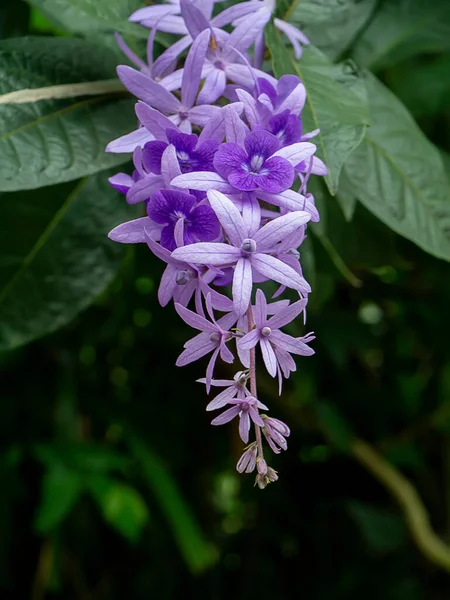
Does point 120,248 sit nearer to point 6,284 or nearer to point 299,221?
point 6,284

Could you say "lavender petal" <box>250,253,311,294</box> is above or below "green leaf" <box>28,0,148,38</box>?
below

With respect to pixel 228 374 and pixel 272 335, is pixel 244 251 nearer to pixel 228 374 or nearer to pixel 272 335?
pixel 272 335

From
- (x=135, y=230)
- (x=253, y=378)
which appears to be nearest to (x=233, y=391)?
(x=253, y=378)

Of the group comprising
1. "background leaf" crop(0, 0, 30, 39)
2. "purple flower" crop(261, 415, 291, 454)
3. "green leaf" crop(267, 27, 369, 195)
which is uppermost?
"green leaf" crop(267, 27, 369, 195)

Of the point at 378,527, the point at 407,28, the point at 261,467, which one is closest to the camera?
the point at 261,467

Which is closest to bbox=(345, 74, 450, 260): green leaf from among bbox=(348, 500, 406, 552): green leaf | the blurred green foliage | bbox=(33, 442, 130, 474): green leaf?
the blurred green foliage

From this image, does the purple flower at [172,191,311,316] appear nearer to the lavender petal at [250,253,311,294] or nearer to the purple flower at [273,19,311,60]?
the lavender petal at [250,253,311,294]

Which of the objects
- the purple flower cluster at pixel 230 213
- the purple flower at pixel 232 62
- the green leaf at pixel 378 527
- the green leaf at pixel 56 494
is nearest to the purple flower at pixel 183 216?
the purple flower cluster at pixel 230 213
